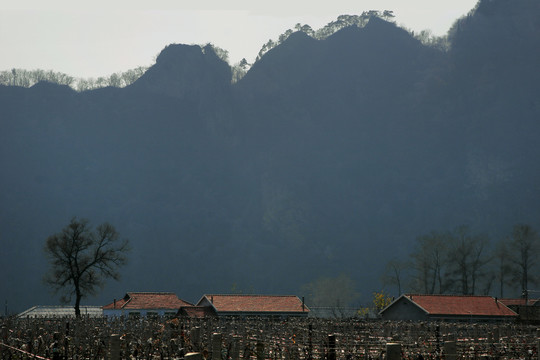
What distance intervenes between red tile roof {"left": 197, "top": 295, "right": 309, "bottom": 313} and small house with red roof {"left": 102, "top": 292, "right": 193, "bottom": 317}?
5.77m

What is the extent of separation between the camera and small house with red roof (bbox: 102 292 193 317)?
3041 inches

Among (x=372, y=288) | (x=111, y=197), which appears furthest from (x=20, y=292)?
(x=372, y=288)

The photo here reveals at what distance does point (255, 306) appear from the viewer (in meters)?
73.4

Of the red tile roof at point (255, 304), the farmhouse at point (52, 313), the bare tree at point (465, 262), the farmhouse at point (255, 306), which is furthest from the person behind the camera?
the bare tree at point (465, 262)

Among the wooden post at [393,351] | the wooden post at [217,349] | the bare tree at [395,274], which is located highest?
the bare tree at [395,274]

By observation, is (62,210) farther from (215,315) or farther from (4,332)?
(4,332)

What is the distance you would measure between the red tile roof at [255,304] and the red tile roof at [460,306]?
1353 centimetres

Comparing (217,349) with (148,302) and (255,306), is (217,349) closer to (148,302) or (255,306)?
(255,306)

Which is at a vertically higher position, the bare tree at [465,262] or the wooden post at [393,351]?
the bare tree at [465,262]

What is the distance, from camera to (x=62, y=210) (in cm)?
19475

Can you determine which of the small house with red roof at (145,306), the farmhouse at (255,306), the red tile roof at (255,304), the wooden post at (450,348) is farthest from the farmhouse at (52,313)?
the wooden post at (450,348)

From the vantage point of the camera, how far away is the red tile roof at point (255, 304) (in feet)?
238

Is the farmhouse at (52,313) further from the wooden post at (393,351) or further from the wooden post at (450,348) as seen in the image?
the wooden post at (393,351)

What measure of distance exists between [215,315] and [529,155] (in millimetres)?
152815
